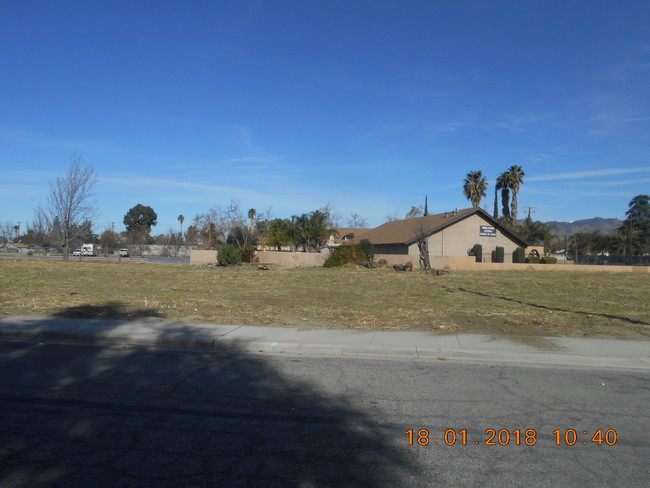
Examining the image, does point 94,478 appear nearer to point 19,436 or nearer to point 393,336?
point 19,436

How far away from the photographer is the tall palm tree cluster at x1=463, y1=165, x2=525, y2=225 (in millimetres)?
66812

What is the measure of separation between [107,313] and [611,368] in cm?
1118

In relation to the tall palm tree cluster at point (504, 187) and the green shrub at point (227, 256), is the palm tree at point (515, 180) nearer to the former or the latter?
the tall palm tree cluster at point (504, 187)

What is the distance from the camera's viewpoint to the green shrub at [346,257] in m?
40.1

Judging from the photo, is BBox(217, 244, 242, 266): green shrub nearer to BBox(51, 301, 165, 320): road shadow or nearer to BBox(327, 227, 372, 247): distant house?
BBox(327, 227, 372, 247): distant house

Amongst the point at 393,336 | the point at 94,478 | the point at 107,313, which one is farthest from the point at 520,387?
the point at 107,313

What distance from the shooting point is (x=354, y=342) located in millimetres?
9438

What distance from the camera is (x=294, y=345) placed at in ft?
30.4

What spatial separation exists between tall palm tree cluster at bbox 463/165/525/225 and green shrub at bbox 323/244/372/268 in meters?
34.0

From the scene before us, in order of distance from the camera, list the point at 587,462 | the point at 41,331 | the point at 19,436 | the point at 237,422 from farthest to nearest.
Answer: the point at 41,331 < the point at 237,422 < the point at 19,436 < the point at 587,462

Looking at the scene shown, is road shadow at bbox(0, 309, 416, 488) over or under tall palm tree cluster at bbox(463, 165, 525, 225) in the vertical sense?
under
